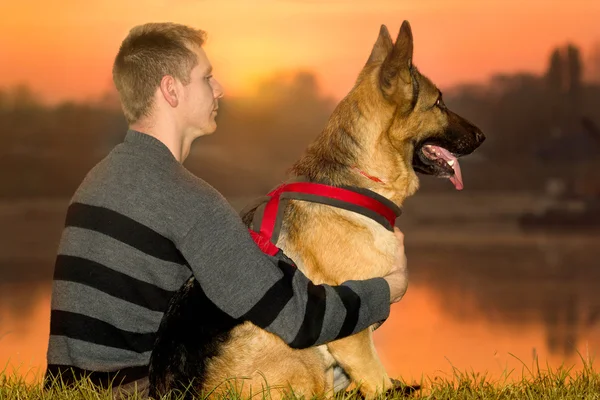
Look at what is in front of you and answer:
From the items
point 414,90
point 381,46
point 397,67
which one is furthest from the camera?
point 381,46

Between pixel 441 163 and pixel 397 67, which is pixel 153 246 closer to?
pixel 397 67

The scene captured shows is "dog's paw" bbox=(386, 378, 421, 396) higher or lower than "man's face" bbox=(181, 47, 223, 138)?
lower

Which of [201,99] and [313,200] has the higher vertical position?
[201,99]

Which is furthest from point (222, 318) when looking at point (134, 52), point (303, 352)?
point (134, 52)

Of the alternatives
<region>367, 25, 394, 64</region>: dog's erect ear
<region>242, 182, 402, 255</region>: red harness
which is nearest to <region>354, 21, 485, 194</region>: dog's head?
<region>367, 25, 394, 64</region>: dog's erect ear

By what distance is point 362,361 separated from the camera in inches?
170

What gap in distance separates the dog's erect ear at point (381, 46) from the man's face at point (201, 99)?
161 cm

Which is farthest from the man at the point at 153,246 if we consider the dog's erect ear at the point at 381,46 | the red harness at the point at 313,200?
the dog's erect ear at the point at 381,46

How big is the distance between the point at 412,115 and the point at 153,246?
7.40 ft

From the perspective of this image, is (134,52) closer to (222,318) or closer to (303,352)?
(222,318)

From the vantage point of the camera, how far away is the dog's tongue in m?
5.39

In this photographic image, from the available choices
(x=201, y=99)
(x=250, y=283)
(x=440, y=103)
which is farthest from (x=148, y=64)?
(x=440, y=103)

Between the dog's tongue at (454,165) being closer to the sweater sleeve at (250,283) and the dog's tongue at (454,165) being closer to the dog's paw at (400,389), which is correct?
the dog's paw at (400,389)

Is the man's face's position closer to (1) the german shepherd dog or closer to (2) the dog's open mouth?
(1) the german shepherd dog
